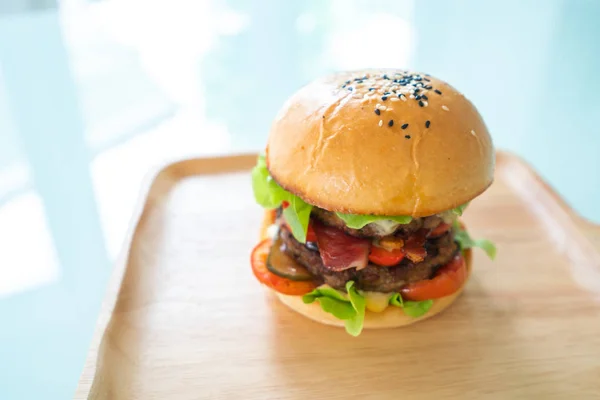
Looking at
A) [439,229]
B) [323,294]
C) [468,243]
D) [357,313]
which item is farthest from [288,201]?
[468,243]

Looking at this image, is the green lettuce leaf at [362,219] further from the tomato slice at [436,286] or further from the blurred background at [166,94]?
the blurred background at [166,94]

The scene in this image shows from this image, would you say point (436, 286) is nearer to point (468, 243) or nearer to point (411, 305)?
point (411, 305)

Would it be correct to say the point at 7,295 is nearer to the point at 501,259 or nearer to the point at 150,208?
the point at 150,208

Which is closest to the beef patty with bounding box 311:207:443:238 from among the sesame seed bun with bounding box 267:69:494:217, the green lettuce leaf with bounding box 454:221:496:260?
the sesame seed bun with bounding box 267:69:494:217

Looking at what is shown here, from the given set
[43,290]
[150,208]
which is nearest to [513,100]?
[150,208]

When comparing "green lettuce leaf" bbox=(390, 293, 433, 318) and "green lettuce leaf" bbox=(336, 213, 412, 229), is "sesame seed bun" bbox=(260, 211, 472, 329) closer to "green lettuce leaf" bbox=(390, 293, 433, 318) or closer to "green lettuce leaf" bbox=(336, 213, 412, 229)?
"green lettuce leaf" bbox=(390, 293, 433, 318)

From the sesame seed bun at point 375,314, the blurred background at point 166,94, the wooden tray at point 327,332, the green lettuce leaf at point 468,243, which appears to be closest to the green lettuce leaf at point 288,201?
the sesame seed bun at point 375,314
